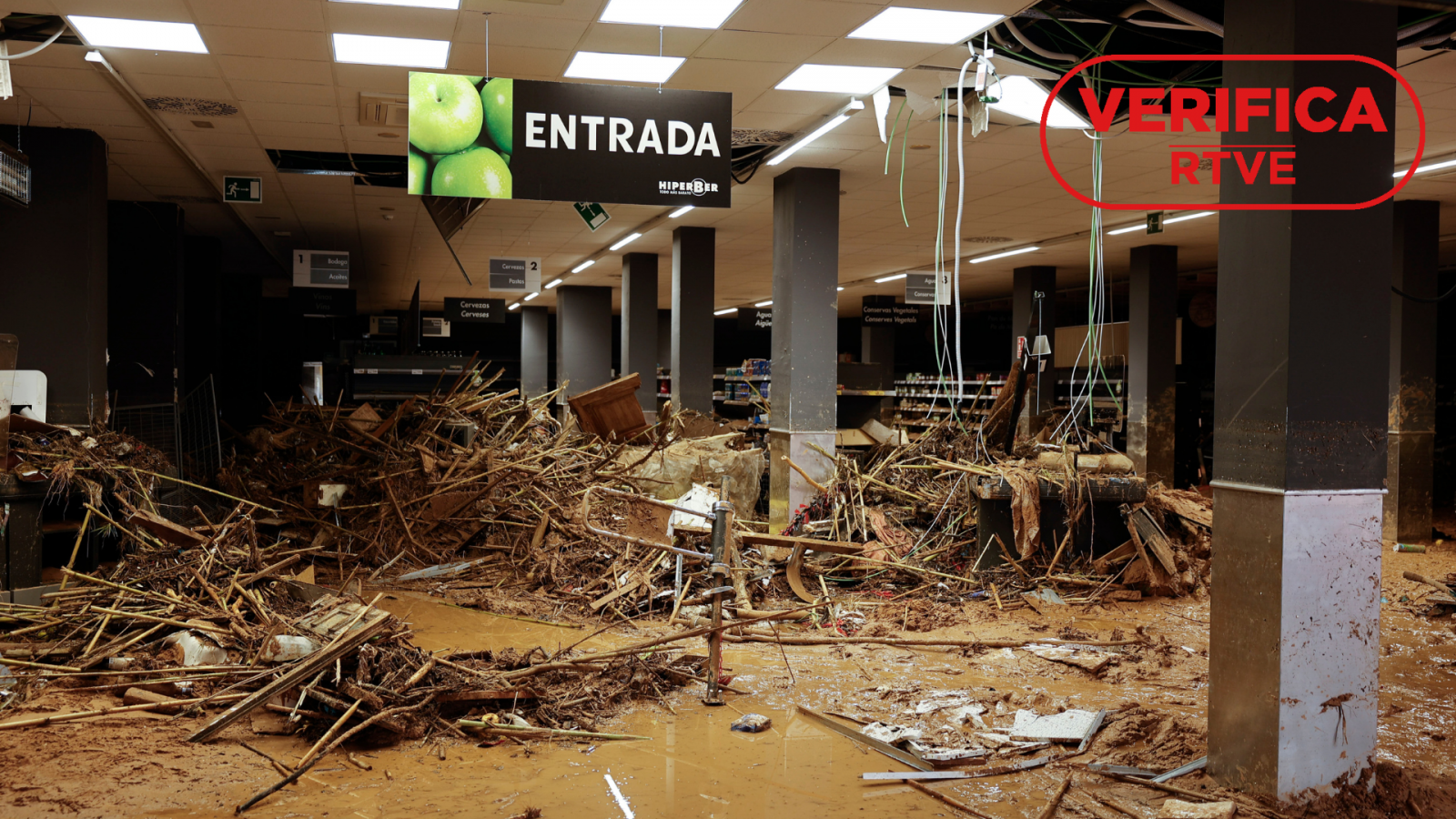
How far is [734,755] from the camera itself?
3969 mm

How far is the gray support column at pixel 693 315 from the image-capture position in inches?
487

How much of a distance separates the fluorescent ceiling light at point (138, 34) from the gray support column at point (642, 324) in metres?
8.77

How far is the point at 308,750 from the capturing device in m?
3.78

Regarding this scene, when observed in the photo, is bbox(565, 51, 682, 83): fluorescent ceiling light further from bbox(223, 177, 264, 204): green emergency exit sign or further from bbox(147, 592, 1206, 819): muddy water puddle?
bbox(223, 177, 264, 204): green emergency exit sign

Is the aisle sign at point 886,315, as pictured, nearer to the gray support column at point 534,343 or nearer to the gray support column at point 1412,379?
the gray support column at point 1412,379

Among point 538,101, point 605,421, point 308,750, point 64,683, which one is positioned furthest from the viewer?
point 605,421

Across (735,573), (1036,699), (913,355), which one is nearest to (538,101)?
(735,573)

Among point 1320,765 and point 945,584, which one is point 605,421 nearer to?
point 945,584

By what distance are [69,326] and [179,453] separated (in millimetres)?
1864

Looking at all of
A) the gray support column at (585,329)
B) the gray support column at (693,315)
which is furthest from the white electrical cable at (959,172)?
the gray support column at (585,329)

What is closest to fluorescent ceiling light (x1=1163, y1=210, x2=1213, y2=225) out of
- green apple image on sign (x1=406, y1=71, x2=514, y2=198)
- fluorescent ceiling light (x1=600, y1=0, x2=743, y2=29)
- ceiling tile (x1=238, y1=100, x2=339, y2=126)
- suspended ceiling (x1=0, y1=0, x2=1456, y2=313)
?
suspended ceiling (x1=0, y1=0, x2=1456, y2=313)

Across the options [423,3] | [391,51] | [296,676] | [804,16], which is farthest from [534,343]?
[296,676]

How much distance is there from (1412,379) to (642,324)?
387 inches

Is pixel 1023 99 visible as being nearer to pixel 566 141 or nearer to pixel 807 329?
pixel 807 329
